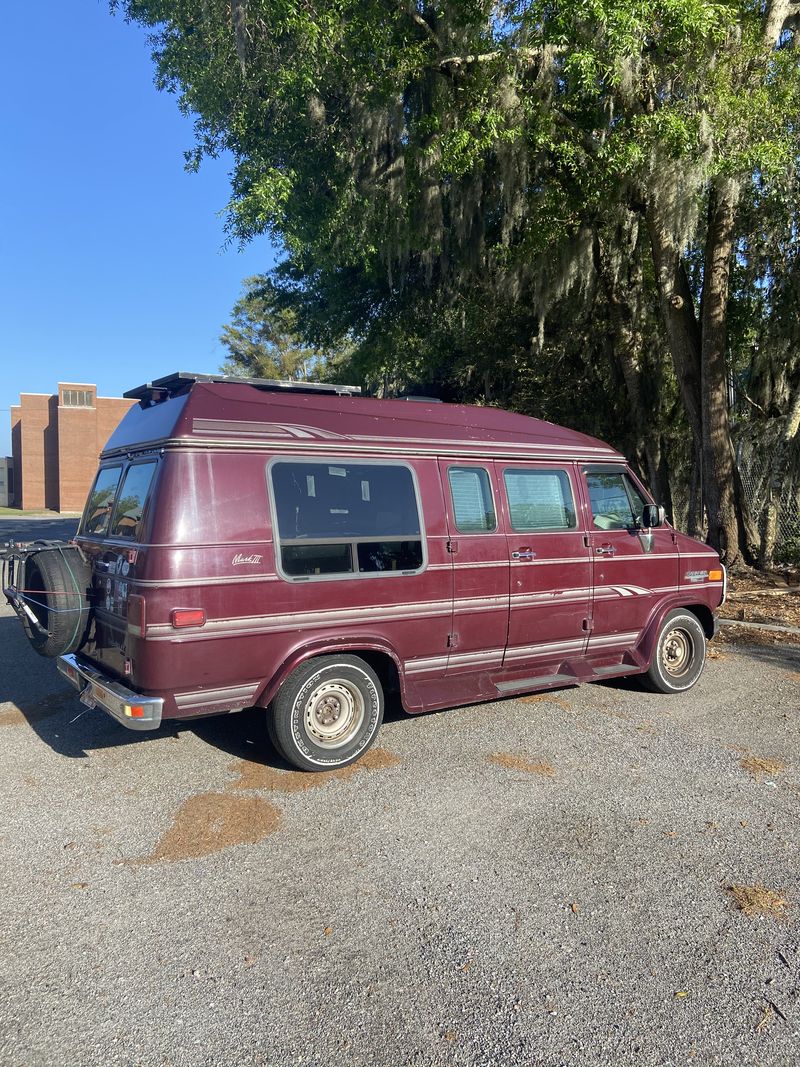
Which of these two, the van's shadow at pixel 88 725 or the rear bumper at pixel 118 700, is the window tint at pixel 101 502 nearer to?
the rear bumper at pixel 118 700

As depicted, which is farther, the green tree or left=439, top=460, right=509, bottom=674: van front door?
the green tree

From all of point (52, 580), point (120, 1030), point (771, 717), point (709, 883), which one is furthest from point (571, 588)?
point (120, 1030)

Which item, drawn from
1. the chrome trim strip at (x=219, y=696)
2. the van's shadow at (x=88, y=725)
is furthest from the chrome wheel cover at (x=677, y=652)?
the chrome trim strip at (x=219, y=696)

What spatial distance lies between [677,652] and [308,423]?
397 cm

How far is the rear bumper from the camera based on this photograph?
4.27 m

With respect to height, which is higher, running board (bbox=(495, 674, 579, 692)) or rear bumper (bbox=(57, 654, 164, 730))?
rear bumper (bbox=(57, 654, 164, 730))

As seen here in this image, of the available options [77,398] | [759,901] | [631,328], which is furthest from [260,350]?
[759,901]

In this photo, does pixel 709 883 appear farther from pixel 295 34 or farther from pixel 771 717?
pixel 295 34

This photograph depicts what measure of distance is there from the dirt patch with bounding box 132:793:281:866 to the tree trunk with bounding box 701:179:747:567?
9201 mm

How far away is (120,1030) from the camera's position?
2.63m

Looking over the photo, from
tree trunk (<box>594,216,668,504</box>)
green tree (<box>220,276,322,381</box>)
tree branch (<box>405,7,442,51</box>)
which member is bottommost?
tree trunk (<box>594,216,668,504</box>)

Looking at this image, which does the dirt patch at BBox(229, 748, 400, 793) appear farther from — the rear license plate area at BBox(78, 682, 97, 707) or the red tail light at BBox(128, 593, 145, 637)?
the red tail light at BBox(128, 593, 145, 637)

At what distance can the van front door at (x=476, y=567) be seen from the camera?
540cm

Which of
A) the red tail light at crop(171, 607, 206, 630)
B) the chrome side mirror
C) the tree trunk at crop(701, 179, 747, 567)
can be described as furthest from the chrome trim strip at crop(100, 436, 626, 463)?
the tree trunk at crop(701, 179, 747, 567)
